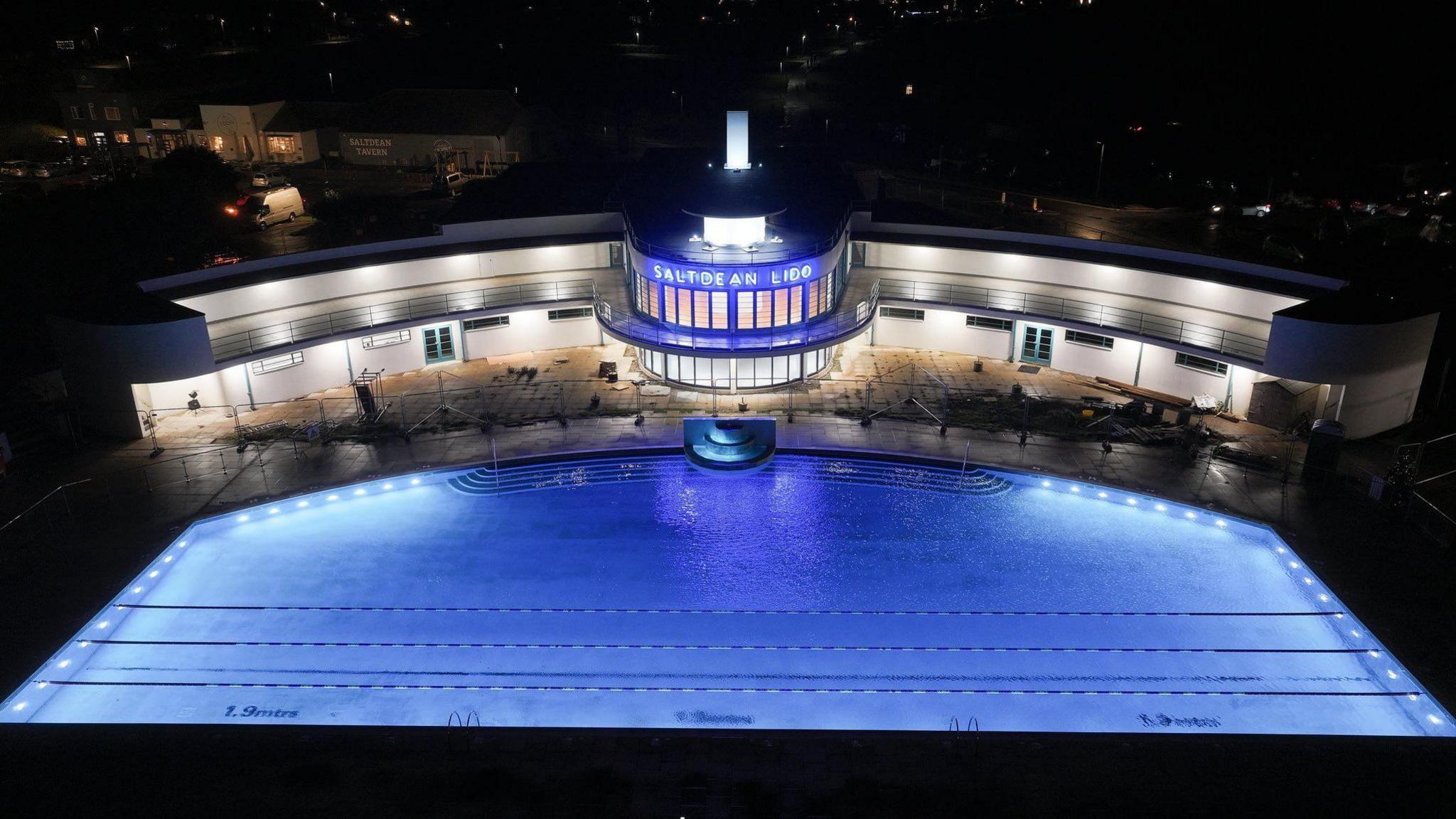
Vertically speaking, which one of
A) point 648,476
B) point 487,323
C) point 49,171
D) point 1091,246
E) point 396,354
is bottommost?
point 648,476

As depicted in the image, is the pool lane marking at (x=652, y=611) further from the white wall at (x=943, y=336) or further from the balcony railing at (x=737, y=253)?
the white wall at (x=943, y=336)

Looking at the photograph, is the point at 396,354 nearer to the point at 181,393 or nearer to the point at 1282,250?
the point at 181,393

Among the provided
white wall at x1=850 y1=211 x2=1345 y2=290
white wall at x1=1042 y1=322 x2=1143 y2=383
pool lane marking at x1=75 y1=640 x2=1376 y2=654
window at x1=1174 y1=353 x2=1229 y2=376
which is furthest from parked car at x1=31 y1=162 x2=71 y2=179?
window at x1=1174 y1=353 x2=1229 y2=376

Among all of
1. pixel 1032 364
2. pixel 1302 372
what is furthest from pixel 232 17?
pixel 1302 372

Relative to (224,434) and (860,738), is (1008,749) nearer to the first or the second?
(860,738)

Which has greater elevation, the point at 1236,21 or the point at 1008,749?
the point at 1236,21

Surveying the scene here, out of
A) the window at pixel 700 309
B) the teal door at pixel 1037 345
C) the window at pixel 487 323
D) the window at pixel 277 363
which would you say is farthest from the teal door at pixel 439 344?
the teal door at pixel 1037 345

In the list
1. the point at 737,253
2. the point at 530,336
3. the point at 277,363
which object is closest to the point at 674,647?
the point at 737,253
